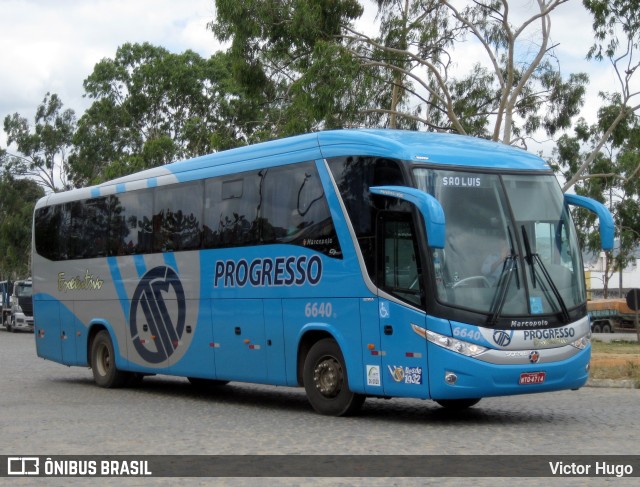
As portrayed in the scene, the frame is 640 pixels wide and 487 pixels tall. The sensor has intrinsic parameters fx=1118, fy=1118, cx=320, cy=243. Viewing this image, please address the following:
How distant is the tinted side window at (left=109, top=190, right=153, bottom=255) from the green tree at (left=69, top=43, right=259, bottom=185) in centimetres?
3337

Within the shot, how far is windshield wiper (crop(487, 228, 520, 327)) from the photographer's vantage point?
490 inches

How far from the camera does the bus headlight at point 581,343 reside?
1317cm

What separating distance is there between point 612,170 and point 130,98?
25022 millimetres

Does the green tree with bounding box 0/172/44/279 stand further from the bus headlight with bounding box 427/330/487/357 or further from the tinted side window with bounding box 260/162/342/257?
the bus headlight with bounding box 427/330/487/357

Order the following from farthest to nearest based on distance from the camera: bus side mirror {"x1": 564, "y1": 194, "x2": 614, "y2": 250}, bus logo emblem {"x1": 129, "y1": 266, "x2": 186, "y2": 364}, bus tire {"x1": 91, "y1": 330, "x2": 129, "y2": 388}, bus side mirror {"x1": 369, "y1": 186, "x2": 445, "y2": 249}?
bus tire {"x1": 91, "y1": 330, "x2": 129, "y2": 388} → bus logo emblem {"x1": 129, "y1": 266, "x2": 186, "y2": 364} → bus side mirror {"x1": 564, "y1": 194, "x2": 614, "y2": 250} → bus side mirror {"x1": 369, "y1": 186, "x2": 445, "y2": 249}

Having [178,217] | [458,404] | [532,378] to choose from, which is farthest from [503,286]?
[178,217]

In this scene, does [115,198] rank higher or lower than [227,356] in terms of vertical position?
higher

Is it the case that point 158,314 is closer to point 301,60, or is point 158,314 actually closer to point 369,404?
point 369,404

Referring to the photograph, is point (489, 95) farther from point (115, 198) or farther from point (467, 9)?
point (115, 198)

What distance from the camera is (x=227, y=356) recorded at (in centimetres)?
1606

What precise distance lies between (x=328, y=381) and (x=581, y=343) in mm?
3133

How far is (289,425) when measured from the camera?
510 inches

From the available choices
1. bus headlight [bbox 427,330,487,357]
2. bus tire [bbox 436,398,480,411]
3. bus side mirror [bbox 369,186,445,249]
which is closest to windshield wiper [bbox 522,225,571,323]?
bus headlight [bbox 427,330,487,357]

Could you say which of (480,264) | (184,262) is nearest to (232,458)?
(480,264)
